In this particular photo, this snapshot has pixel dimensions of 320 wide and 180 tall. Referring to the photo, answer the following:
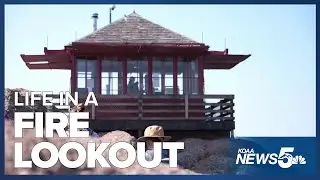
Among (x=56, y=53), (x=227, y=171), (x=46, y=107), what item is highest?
(x=56, y=53)

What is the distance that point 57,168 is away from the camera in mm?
9844

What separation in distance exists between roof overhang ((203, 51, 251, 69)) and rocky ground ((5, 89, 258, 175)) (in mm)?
3182

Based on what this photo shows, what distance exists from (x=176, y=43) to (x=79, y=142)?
27.2 feet

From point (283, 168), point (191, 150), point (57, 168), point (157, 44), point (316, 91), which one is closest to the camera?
point (57, 168)

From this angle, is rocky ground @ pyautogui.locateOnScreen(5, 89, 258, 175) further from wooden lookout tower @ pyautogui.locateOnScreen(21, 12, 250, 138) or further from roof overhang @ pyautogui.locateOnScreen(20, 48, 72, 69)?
roof overhang @ pyautogui.locateOnScreen(20, 48, 72, 69)

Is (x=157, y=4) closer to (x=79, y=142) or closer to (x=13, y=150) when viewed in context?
(x=79, y=142)

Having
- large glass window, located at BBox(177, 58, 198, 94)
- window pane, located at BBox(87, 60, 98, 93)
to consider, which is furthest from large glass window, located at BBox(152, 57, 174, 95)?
window pane, located at BBox(87, 60, 98, 93)

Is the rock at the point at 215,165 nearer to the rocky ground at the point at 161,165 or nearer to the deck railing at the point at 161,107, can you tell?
the rocky ground at the point at 161,165

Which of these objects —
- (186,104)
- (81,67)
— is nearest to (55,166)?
(186,104)

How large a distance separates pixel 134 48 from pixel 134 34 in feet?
1.39

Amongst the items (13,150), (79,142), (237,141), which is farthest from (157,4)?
(237,141)

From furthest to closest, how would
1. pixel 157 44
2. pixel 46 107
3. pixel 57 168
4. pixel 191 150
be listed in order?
1. pixel 157 44
2. pixel 191 150
3. pixel 46 107
4. pixel 57 168

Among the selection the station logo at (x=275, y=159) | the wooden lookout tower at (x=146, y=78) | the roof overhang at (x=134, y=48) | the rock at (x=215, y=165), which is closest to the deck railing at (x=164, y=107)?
the wooden lookout tower at (x=146, y=78)

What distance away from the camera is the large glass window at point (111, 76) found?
1828cm
